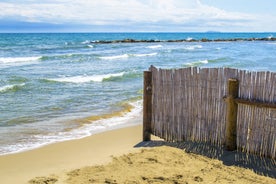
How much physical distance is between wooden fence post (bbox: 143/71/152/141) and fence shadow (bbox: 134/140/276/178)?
36 cm

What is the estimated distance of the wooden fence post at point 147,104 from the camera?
800 centimetres

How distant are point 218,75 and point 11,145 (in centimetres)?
434

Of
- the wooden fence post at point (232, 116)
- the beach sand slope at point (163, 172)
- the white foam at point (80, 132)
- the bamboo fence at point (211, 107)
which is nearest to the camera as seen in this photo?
the beach sand slope at point (163, 172)

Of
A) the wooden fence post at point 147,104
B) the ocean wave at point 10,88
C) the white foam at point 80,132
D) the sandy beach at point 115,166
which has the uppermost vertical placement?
the wooden fence post at point 147,104

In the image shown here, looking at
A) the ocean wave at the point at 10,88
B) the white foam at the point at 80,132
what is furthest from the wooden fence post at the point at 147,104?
the ocean wave at the point at 10,88

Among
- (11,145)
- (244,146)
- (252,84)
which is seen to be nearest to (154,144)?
(244,146)

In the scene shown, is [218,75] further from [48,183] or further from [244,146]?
[48,183]

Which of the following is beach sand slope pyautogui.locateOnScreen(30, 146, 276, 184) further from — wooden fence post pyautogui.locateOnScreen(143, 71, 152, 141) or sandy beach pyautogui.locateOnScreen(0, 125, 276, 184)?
wooden fence post pyautogui.locateOnScreen(143, 71, 152, 141)

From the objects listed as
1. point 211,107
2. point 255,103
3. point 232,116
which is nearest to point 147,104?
point 211,107

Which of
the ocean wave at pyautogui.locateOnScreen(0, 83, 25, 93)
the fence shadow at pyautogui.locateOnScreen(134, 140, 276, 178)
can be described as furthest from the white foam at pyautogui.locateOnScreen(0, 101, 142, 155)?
the ocean wave at pyautogui.locateOnScreen(0, 83, 25, 93)

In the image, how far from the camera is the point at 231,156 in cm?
692

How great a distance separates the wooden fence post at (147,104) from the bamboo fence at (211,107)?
41mm

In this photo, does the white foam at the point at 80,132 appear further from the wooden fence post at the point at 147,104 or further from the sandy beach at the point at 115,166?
the wooden fence post at the point at 147,104

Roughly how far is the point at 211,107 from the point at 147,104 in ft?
4.65
